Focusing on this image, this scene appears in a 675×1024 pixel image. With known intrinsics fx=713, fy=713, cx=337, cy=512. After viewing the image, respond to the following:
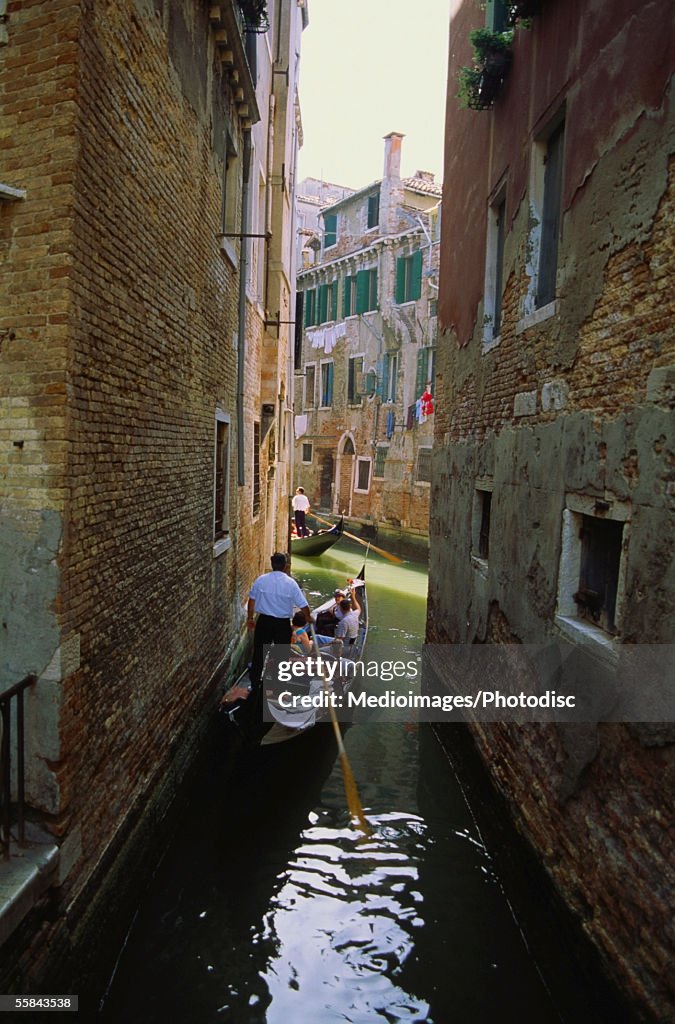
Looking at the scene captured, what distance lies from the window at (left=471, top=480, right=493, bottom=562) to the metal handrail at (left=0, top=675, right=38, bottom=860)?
4181 millimetres

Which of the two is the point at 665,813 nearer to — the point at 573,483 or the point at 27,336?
the point at 573,483

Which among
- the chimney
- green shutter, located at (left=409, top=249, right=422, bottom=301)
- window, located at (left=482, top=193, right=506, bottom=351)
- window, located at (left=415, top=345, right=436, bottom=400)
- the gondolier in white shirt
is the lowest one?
the gondolier in white shirt

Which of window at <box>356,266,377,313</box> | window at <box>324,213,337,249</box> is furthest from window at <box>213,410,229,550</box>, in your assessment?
window at <box>324,213,337,249</box>

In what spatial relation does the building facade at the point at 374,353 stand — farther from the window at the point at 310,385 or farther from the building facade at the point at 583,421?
the building facade at the point at 583,421

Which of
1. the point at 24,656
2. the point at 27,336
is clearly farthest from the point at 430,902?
the point at 27,336

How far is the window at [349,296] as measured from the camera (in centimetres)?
2469

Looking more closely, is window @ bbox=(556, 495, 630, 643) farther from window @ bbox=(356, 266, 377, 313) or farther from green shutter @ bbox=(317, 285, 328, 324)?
green shutter @ bbox=(317, 285, 328, 324)

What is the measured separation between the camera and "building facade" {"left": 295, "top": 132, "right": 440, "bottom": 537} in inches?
827

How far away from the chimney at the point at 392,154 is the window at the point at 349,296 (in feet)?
11.4

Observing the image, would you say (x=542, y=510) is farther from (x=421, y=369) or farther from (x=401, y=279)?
(x=401, y=279)

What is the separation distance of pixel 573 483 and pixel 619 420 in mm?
596

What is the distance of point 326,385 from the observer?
87.0 ft

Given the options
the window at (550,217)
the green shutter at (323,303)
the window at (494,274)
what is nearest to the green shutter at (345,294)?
the green shutter at (323,303)

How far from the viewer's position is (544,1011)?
11.8 ft
